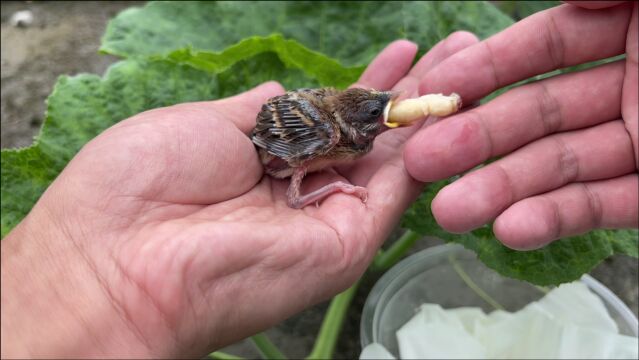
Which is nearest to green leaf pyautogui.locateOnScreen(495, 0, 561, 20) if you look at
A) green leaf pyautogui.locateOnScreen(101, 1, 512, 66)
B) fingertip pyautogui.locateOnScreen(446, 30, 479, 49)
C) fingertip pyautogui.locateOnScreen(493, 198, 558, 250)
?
green leaf pyautogui.locateOnScreen(101, 1, 512, 66)

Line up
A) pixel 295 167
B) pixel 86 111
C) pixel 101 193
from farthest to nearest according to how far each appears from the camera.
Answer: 1. pixel 86 111
2. pixel 295 167
3. pixel 101 193

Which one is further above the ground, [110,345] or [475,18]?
[475,18]

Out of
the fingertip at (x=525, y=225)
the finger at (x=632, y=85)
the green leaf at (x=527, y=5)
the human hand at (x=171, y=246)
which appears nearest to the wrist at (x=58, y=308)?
the human hand at (x=171, y=246)

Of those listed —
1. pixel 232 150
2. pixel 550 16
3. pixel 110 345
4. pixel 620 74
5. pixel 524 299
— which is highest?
pixel 550 16

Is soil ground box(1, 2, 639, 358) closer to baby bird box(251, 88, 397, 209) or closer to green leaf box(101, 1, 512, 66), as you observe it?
baby bird box(251, 88, 397, 209)

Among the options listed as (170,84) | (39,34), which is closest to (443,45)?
(170,84)

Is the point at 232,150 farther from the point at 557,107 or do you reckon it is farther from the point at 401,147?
the point at 557,107

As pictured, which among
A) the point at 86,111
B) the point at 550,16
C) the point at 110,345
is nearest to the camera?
the point at 110,345
